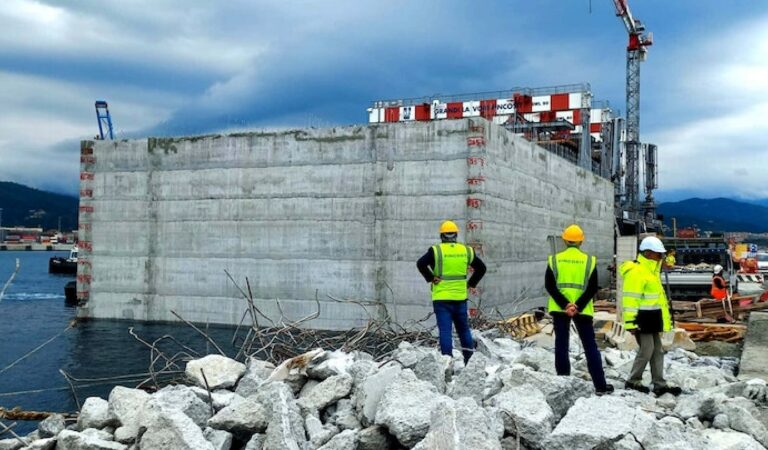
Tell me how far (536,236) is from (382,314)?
5.54m

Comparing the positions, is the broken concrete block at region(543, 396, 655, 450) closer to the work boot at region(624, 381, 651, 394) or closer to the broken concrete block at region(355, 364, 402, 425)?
the broken concrete block at region(355, 364, 402, 425)

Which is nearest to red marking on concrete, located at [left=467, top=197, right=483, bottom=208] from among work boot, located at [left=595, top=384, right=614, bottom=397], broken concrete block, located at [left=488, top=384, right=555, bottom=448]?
work boot, located at [left=595, top=384, right=614, bottom=397]

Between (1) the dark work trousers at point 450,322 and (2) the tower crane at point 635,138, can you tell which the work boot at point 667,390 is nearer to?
(1) the dark work trousers at point 450,322

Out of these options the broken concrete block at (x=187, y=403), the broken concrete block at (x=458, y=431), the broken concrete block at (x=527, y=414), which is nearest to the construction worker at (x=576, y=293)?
the broken concrete block at (x=527, y=414)

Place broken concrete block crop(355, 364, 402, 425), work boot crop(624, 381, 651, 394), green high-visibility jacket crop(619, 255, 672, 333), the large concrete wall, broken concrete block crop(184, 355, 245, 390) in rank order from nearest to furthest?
broken concrete block crop(355, 364, 402, 425) → broken concrete block crop(184, 355, 245, 390) → green high-visibility jacket crop(619, 255, 672, 333) → work boot crop(624, 381, 651, 394) → the large concrete wall

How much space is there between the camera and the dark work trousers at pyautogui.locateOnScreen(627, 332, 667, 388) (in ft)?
22.5

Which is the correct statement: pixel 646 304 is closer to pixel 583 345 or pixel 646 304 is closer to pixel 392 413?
pixel 583 345

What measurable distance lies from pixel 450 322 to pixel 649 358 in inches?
83.4

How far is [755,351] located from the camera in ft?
32.2

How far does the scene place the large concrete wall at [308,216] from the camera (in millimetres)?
16828

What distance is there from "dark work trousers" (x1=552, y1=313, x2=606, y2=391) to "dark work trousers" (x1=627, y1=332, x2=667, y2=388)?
0.48 meters

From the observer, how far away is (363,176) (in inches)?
691

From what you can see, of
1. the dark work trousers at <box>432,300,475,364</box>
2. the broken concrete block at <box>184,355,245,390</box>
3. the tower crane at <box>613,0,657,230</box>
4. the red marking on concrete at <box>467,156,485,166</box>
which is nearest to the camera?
the broken concrete block at <box>184,355,245,390</box>

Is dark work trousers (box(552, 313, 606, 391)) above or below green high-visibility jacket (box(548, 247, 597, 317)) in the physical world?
below
